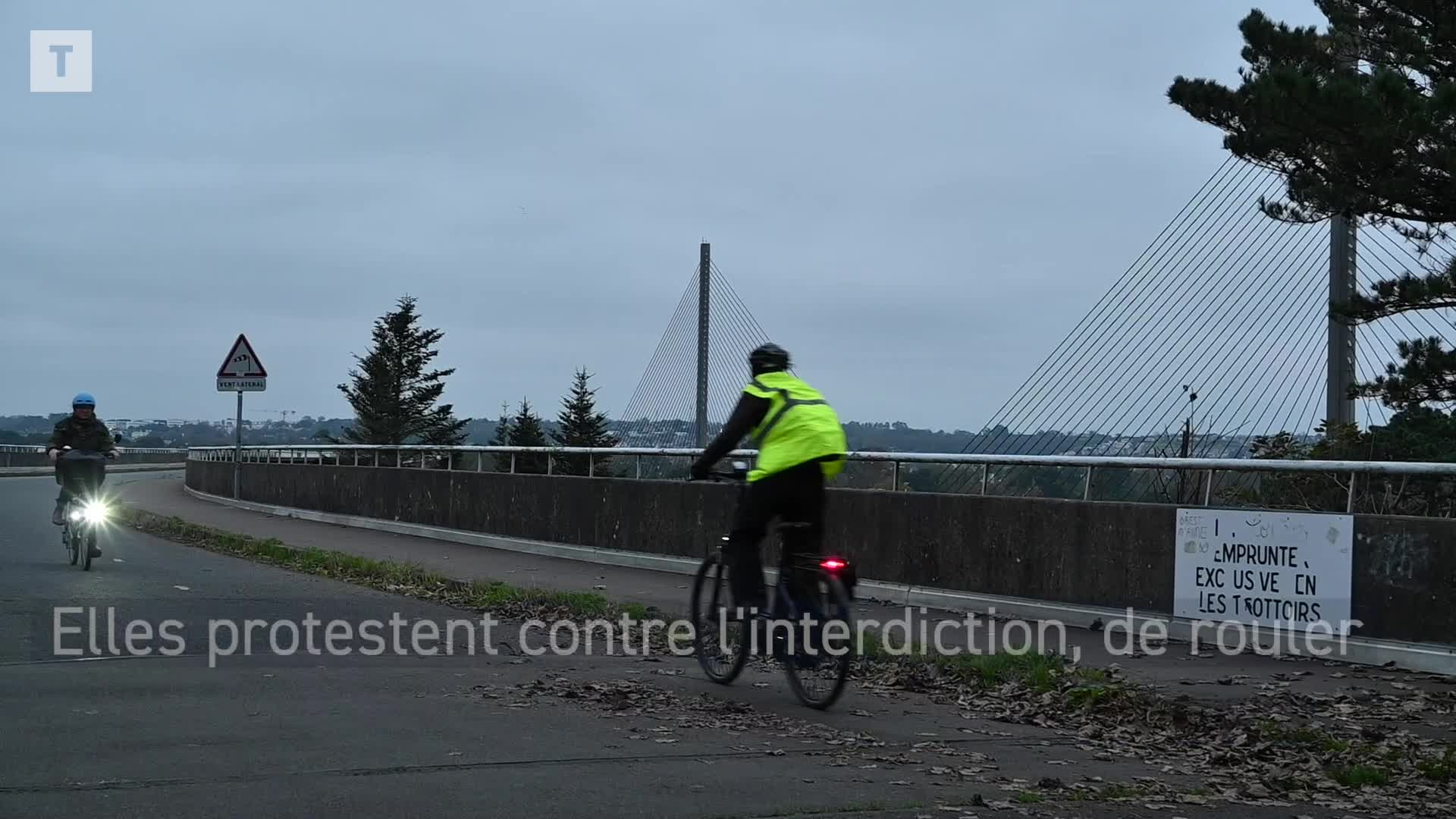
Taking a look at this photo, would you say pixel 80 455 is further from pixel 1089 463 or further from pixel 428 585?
pixel 1089 463

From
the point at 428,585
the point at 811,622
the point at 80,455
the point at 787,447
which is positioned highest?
the point at 787,447

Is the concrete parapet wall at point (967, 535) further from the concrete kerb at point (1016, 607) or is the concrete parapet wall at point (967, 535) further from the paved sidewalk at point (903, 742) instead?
the paved sidewalk at point (903, 742)

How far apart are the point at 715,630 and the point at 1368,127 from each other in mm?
11401

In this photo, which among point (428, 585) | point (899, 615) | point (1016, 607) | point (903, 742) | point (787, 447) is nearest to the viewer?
point (903, 742)

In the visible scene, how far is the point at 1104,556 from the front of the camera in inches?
429

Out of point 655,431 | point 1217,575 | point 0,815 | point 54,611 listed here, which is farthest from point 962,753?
point 655,431

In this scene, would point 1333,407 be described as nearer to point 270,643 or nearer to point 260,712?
point 270,643

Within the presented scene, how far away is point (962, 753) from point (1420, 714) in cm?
264

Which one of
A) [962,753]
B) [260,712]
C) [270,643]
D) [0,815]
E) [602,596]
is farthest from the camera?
[602,596]

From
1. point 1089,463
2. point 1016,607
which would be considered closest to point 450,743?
point 1016,607

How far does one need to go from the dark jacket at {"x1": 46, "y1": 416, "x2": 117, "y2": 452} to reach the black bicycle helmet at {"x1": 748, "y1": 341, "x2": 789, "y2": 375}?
33.6 ft

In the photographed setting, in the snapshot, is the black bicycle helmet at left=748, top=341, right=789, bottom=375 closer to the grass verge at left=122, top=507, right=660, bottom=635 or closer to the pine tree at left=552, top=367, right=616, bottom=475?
the grass verge at left=122, top=507, right=660, bottom=635

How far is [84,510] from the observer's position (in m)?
14.4

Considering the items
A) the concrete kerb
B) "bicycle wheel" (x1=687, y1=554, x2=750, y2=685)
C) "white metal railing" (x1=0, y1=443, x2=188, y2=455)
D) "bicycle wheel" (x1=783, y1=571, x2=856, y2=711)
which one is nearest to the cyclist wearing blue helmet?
the concrete kerb
